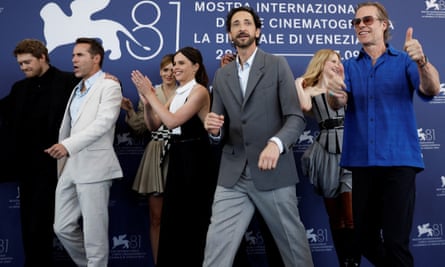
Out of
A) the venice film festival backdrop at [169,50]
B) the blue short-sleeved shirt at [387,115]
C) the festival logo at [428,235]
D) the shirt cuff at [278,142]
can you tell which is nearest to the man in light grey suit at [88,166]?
the venice film festival backdrop at [169,50]

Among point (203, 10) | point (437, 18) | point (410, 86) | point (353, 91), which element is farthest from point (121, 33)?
point (437, 18)

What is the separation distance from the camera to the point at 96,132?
10.4 ft

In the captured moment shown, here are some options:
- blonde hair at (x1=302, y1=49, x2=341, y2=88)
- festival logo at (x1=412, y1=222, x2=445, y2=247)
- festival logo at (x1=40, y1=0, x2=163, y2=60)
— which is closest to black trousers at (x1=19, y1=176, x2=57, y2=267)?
festival logo at (x1=40, y1=0, x2=163, y2=60)

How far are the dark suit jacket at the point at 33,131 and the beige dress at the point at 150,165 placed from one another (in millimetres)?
629

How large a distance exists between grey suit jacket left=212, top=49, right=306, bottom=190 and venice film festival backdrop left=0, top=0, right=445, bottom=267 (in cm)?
165

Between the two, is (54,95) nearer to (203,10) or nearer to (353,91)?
(203,10)

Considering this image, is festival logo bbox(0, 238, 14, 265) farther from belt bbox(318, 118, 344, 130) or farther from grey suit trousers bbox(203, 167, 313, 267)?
belt bbox(318, 118, 344, 130)

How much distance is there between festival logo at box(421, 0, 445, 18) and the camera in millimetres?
4574

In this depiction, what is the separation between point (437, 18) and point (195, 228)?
10.9 feet

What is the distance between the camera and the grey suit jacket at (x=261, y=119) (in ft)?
8.54

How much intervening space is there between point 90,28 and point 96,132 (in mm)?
1545

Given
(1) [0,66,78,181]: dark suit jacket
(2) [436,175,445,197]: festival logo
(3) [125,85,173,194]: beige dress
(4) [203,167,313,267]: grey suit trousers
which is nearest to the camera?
(4) [203,167,313,267]: grey suit trousers

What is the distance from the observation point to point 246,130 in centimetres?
265

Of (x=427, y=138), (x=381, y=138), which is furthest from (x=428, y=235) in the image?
(x=381, y=138)
